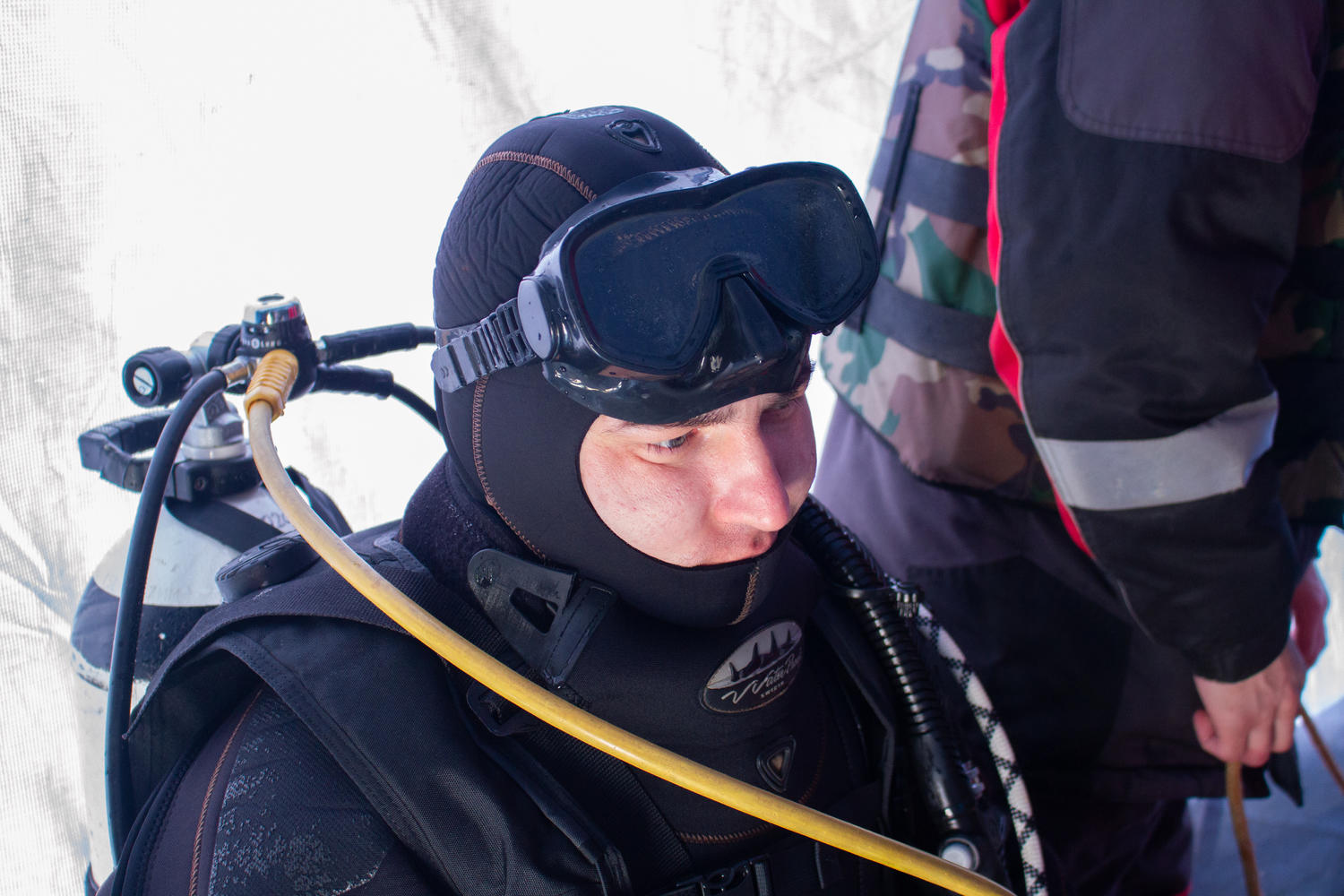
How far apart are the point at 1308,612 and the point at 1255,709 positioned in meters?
0.40

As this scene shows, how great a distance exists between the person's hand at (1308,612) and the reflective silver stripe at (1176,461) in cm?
59

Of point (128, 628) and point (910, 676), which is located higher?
point (128, 628)

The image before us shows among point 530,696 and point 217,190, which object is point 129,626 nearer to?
point 530,696

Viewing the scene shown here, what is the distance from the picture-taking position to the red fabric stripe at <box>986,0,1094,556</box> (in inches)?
47.9

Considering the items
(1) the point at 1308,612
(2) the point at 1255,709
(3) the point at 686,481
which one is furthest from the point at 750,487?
(1) the point at 1308,612

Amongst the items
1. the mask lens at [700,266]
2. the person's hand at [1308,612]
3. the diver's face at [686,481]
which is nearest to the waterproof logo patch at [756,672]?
the diver's face at [686,481]

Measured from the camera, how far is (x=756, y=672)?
3.29ft

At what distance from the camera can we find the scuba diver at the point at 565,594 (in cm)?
86

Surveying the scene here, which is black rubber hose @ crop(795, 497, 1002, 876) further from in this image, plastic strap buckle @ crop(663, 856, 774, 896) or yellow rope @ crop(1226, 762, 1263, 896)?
yellow rope @ crop(1226, 762, 1263, 896)

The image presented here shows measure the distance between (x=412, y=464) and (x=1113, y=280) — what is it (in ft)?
4.70

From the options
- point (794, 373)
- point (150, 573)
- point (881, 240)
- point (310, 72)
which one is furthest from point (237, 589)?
point (881, 240)

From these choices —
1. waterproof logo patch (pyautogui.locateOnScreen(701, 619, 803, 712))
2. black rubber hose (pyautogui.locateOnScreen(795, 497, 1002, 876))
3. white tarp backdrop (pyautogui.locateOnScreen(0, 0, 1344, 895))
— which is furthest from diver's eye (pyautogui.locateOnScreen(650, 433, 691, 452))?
white tarp backdrop (pyautogui.locateOnScreen(0, 0, 1344, 895))

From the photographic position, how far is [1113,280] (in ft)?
3.69

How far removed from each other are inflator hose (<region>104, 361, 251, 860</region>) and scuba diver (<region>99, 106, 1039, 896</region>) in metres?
0.03
